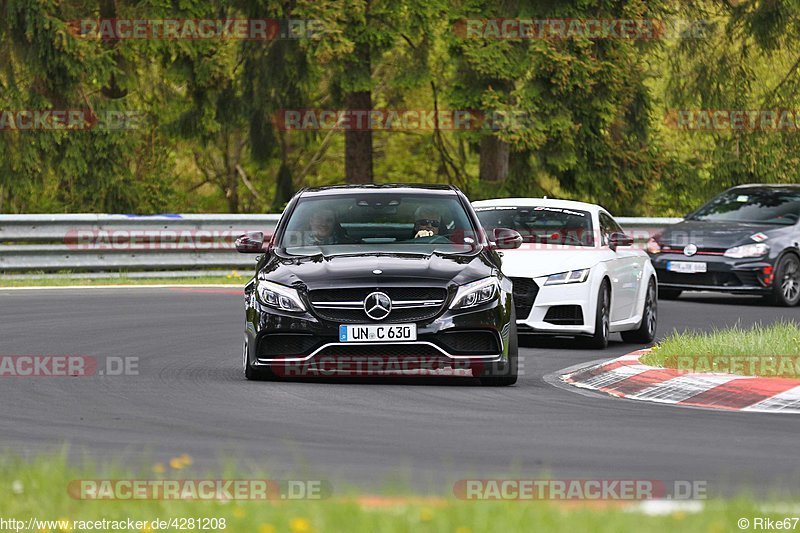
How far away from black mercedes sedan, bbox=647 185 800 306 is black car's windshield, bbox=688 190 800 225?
0.03 meters

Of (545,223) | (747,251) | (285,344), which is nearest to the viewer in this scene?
(285,344)

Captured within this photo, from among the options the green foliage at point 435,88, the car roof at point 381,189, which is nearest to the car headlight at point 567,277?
the car roof at point 381,189

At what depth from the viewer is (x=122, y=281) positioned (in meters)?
23.9

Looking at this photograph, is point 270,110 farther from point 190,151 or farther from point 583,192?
point 190,151

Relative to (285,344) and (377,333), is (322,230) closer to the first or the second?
(285,344)

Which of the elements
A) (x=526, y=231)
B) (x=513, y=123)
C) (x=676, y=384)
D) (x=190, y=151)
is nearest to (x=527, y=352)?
(x=526, y=231)

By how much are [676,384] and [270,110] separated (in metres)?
22.0

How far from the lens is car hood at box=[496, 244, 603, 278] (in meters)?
15.3

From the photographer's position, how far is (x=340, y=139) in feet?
173

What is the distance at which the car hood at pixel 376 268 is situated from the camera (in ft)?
37.4

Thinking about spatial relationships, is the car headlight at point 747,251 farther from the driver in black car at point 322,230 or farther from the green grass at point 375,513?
the green grass at point 375,513

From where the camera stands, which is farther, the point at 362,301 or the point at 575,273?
the point at 575,273

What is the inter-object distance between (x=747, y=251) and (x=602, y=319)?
7.10m

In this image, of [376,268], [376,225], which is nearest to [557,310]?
A: [376,225]
